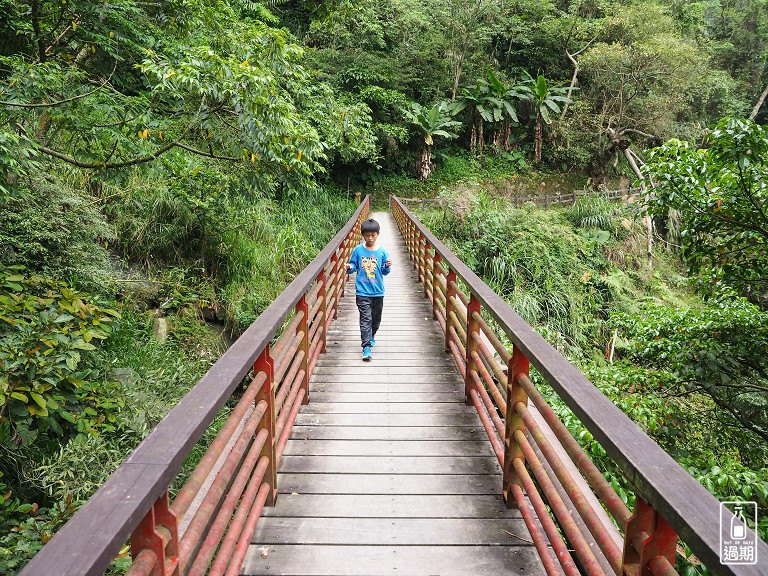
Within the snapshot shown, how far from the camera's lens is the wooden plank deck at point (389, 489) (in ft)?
7.59

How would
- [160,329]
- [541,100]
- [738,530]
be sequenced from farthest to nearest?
[541,100]
[160,329]
[738,530]

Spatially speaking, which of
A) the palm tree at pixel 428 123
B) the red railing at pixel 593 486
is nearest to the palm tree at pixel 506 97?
the palm tree at pixel 428 123

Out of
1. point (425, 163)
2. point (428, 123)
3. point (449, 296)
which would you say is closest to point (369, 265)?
point (449, 296)

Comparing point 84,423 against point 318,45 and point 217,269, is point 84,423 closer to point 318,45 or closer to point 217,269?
point 217,269

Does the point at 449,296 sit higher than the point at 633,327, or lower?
higher

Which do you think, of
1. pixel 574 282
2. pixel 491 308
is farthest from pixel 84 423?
pixel 574 282

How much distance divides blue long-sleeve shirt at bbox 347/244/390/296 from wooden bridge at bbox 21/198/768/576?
45 centimetres

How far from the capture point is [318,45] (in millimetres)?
23781

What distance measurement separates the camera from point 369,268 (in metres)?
5.04

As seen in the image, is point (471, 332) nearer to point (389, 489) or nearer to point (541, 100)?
point (389, 489)

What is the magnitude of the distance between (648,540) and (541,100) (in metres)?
26.8

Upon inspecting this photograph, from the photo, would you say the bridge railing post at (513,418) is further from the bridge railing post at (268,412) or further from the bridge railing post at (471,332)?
the bridge railing post at (268,412)

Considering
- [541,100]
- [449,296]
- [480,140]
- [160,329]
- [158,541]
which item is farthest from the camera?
[480,140]

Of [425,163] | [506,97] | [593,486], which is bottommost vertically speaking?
[593,486]
